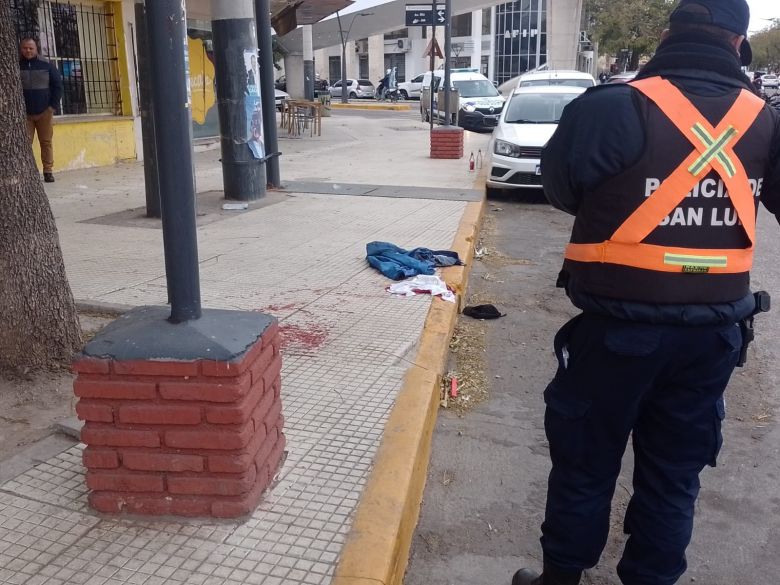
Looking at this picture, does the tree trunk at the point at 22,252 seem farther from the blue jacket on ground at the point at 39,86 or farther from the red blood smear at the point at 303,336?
the blue jacket on ground at the point at 39,86

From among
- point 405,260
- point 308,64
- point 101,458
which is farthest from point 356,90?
point 101,458

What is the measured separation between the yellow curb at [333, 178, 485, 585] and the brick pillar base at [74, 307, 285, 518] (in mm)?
462

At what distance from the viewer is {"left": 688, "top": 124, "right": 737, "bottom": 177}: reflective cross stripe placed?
2260 millimetres

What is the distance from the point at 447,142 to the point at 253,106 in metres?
5.83

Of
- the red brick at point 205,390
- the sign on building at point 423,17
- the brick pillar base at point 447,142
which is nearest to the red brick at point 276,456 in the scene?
the red brick at point 205,390

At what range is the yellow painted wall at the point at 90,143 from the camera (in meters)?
12.5

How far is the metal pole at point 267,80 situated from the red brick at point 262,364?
7928mm

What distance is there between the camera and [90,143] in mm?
13070

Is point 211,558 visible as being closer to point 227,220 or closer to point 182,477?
point 182,477

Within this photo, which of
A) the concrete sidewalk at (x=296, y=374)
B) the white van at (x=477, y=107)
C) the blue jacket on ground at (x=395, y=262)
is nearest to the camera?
the concrete sidewalk at (x=296, y=374)

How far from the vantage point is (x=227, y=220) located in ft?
29.1

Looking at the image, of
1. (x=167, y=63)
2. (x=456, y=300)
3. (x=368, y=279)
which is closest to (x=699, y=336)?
(x=167, y=63)

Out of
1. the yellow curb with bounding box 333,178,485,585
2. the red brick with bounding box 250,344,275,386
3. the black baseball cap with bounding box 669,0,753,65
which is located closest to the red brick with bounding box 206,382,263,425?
the red brick with bounding box 250,344,275,386

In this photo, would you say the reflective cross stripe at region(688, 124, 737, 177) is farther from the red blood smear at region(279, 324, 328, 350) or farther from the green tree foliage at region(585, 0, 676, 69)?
the green tree foliage at region(585, 0, 676, 69)
